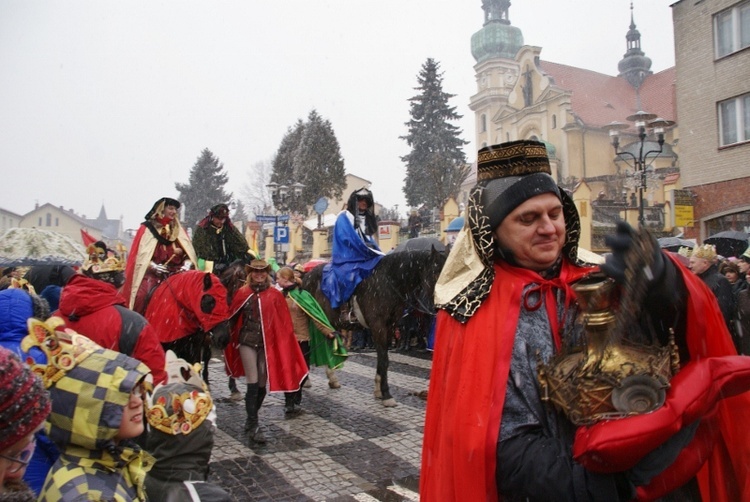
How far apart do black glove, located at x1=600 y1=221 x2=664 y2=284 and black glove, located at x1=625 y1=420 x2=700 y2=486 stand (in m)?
0.41

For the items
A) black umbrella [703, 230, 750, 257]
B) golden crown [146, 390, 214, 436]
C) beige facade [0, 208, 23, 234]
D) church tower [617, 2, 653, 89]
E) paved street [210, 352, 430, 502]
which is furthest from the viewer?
church tower [617, 2, 653, 89]

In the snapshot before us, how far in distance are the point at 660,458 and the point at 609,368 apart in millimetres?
244

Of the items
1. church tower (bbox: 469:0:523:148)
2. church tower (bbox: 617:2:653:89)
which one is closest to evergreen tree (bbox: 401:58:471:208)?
church tower (bbox: 469:0:523:148)

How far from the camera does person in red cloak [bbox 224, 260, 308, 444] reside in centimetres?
659

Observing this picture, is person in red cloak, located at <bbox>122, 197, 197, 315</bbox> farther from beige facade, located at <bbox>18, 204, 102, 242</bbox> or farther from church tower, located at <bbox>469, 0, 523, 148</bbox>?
beige facade, located at <bbox>18, 204, 102, 242</bbox>

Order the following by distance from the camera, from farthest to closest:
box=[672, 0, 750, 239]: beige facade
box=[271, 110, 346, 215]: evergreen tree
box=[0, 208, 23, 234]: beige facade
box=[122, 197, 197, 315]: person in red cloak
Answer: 1. box=[0, 208, 23, 234]: beige facade
2. box=[271, 110, 346, 215]: evergreen tree
3. box=[672, 0, 750, 239]: beige facade
4. box=[122, 197, 197, 315]: person in red cloak

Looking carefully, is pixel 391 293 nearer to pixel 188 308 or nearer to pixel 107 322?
pixel 188 308

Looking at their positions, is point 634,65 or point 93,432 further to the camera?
point 634,65

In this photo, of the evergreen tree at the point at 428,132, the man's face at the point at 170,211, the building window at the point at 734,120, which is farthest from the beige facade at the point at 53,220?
the man's face at the point at 170,211

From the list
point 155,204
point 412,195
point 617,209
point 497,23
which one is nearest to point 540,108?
point 412,195

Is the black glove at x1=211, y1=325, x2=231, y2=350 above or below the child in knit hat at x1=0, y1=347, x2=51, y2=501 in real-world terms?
below

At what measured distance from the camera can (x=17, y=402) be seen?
4.85 feet

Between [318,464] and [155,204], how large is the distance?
3783mm

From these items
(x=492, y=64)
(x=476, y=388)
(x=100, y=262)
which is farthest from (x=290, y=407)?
(x=492, y=64)
